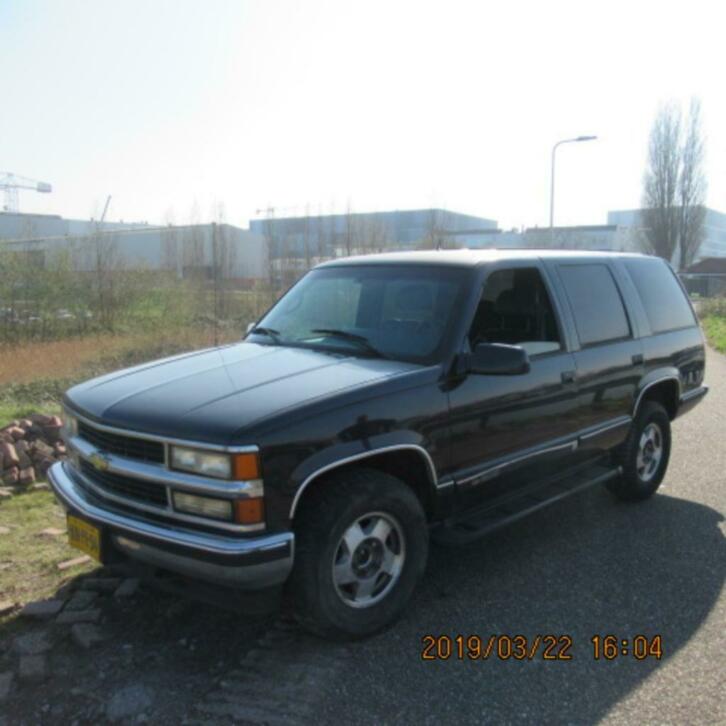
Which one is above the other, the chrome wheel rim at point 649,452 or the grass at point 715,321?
the chrome wheel rim at point 649,452

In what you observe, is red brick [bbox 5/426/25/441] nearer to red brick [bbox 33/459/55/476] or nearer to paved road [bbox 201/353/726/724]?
red brick [bbox 33/459/55/476]

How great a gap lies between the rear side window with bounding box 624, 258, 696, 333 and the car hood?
9.40 ft

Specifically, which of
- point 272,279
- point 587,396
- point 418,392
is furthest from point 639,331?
point 272,279

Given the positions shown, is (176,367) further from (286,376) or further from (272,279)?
(272,279)

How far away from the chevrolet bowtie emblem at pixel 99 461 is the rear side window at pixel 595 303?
10.2 ft

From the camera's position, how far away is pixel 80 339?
14297mm

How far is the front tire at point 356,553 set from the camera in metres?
3.15

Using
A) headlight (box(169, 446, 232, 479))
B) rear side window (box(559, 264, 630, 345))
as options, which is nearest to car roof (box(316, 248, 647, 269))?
rear side window (box(559, 264, 630, 345))

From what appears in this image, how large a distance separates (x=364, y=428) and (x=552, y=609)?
1536 mm

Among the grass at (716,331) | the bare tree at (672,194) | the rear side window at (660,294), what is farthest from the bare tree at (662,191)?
the rear side window at (660,294)

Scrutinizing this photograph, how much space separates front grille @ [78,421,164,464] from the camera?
3133 millimetres

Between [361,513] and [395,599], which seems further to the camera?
[395,599]

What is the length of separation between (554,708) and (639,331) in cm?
328

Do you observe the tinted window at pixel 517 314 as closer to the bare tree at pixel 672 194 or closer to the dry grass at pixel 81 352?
the dry grass at pixel 81 352
